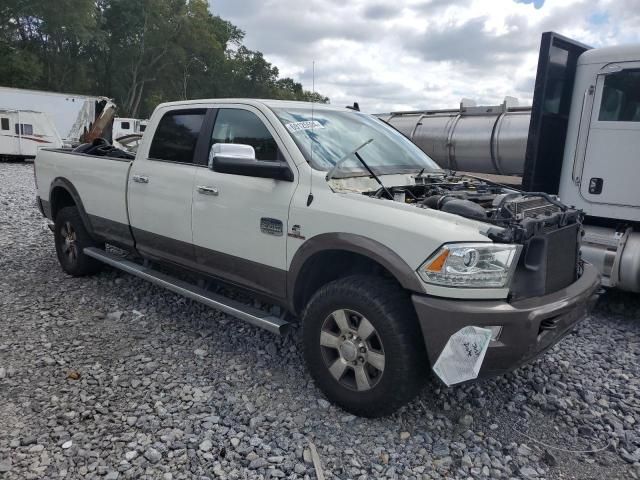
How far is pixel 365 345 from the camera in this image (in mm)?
3070

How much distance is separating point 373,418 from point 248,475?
83 cm

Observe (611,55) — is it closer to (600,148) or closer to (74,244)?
(600,148)

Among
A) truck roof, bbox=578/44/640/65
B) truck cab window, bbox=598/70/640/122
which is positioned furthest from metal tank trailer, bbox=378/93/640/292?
truck roof, bbox=578/44/640/65

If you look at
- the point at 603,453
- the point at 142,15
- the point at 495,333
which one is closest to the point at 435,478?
the point at 495,333

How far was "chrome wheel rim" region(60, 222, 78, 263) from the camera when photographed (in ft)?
18.6

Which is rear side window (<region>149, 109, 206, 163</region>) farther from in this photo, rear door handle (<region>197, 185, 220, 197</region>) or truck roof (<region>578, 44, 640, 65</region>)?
truck roof (<region>578, 44, 640, 65</region>)

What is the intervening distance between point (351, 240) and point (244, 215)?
3.19 feet

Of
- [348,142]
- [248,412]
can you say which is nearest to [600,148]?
[348,142]

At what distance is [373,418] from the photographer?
3.14m

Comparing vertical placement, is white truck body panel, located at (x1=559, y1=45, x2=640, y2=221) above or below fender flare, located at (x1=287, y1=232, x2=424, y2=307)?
above

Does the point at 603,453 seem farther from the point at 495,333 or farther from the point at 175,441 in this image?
the point at 175,441

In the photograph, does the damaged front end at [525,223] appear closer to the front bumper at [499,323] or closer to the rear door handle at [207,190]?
the front bumper at [499,323]

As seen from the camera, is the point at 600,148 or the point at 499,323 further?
the point at 600,148

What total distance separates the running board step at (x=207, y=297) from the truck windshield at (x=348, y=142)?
1078mm
